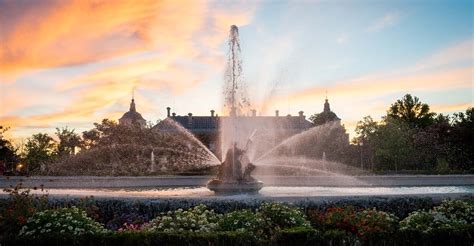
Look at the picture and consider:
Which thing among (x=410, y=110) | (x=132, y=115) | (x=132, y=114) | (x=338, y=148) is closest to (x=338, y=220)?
(x=338, y=148)

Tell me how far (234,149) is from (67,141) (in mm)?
42545

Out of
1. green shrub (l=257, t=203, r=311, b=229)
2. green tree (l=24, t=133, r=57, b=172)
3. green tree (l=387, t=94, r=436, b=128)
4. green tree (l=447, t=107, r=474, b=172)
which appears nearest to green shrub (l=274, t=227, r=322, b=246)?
green shrub (l=257, t=203, r=311, b=229)

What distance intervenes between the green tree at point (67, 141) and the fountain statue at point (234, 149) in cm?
3634

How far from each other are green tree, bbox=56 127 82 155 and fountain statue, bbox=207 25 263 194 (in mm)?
36337

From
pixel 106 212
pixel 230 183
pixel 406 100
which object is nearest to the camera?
pixel 106 212

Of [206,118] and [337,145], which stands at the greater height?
[206,118]

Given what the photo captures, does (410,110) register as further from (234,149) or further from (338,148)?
(234,149)

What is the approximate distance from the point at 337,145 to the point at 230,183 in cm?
3334

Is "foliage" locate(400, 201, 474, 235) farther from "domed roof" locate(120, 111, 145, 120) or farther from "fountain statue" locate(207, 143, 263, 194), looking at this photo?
"domed roof" locate(120, 111, 145, 120)

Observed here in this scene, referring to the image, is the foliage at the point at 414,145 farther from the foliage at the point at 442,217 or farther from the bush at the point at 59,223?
the bush at the point at 59,223

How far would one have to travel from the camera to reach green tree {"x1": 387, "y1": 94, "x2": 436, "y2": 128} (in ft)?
233

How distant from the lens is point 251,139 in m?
19.3

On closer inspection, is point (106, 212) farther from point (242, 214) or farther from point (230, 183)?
point (230, 183)

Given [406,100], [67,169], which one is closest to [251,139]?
[67,169]
